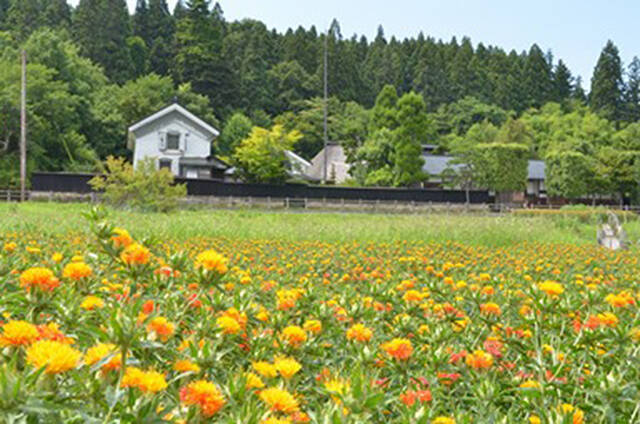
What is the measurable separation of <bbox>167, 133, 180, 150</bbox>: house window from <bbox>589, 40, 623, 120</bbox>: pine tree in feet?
A: 176

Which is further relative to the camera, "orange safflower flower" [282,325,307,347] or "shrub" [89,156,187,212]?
"shrub" [89,156,187,212]

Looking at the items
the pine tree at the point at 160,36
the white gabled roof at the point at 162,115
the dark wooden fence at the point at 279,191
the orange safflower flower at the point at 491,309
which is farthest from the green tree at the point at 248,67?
the orange safflower flower at the point at 491,309

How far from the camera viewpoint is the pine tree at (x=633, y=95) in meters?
68.1

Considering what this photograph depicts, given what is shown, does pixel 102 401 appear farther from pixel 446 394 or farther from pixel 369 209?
pixel 369 209

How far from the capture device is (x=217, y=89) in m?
51.2

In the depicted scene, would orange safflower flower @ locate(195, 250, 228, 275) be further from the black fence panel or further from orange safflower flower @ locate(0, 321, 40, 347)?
the black fence panel

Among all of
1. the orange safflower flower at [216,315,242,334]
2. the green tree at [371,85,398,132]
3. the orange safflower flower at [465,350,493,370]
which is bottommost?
the orange safflower flower at [465,350,493,370]

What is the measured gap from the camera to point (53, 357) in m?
0.87

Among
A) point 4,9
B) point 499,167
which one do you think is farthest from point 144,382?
point 4,9

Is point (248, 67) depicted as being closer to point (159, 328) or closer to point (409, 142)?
point (409, 142)

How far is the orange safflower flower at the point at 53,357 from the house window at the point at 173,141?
32000mm

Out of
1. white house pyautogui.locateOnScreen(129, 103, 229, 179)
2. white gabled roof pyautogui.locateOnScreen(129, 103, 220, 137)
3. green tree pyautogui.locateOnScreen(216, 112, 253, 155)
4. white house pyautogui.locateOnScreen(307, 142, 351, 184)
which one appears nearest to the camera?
white gabled roof pyautogui.locateOnScreen(129, 103, 220, 137)

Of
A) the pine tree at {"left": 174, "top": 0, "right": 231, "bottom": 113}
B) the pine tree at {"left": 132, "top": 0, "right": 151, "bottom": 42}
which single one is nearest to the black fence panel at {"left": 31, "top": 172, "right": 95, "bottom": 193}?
the pine tree at {"left": 174, "top": 0, "right": 231, "bottom": 113}

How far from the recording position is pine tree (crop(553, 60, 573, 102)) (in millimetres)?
75062
